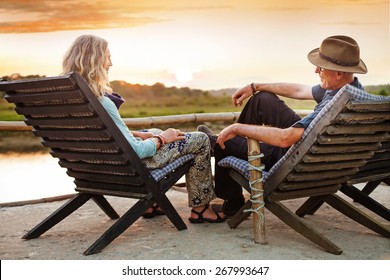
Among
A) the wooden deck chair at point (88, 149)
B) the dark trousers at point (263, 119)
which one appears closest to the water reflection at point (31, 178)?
the wooden deck chair at point (88, 149)

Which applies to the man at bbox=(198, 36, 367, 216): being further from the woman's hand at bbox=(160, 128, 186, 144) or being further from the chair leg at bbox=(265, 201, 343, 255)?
the chair leg at bbox=(265, 201, 343, 255)

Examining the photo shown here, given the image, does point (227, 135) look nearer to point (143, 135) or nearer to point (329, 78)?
point (329, 78)

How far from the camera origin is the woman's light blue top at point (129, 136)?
4.14 m

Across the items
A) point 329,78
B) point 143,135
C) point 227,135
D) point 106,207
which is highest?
point 329,78

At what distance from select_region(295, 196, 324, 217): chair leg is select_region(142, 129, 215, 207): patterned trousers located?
73 cm

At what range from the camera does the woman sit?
4.20m

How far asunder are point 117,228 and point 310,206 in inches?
62.2

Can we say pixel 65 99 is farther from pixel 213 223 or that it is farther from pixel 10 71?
pixel 10 71

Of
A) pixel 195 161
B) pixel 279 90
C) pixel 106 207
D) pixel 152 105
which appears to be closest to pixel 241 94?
pixel 279 90

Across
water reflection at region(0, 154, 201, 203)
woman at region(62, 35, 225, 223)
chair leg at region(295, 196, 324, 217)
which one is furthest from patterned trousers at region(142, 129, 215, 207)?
water reflection at region(0, 154, 201, 203)

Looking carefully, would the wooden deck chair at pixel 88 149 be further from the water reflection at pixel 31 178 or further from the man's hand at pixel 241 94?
the water reflection at pixel 31 178

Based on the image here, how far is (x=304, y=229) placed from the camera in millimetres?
4188

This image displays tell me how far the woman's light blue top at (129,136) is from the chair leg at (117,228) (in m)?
0.33
